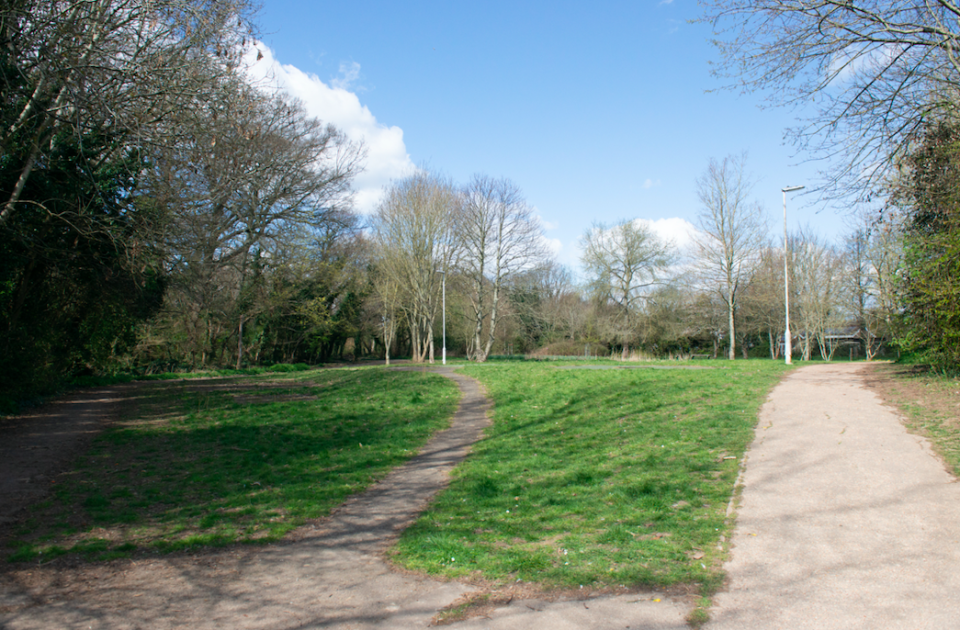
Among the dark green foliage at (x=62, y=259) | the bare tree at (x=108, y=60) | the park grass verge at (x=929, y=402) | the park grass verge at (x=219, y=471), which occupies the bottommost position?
the park grass verge at (x=219, y=471)

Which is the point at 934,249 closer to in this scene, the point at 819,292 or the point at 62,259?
the point at 62,259

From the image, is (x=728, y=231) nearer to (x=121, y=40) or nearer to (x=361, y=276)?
(x=361, y=276)

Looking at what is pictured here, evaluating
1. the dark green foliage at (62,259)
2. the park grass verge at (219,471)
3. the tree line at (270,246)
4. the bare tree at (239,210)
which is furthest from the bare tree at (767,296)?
the dark green foliage at (62,259)

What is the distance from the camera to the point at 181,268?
2098cm

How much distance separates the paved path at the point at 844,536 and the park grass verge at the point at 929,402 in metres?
0.26

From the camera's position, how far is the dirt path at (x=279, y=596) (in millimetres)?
3732

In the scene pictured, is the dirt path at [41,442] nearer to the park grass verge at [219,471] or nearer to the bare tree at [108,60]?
the park grass verge at [219,471]

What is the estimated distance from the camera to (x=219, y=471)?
8.00 metres

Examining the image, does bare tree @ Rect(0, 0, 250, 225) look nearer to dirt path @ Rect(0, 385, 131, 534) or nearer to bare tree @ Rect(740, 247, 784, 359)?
dirt path @ Rect(0, 385, 131, 534)

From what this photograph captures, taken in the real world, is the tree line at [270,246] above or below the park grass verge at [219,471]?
above

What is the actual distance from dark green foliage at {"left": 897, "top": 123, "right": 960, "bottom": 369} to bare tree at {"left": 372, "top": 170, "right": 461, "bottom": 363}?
26.2 meters

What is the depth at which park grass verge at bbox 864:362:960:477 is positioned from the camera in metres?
7.35

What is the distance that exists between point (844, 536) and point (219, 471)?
301 inches

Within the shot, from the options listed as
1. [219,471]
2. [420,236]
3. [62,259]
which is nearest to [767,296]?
[420,236]
